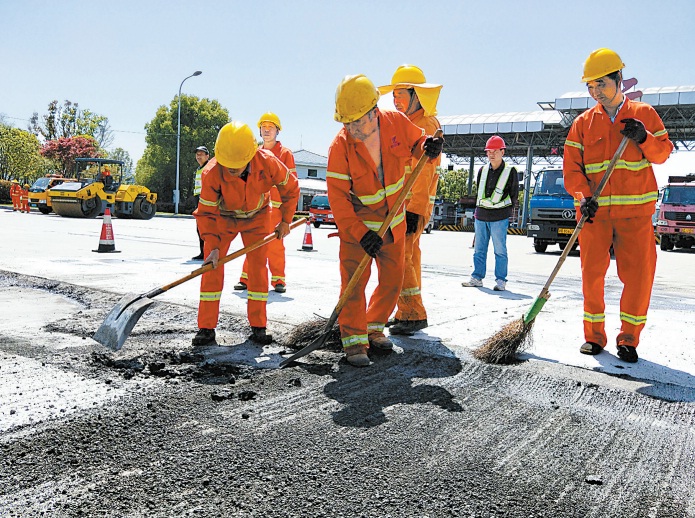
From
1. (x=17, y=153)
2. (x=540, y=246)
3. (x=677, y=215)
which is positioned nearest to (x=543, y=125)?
(x=677, y=215)

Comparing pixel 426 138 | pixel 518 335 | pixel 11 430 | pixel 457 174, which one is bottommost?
pixel 11 430

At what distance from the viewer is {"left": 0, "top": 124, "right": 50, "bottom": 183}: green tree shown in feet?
150

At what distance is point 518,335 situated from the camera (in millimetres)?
3912

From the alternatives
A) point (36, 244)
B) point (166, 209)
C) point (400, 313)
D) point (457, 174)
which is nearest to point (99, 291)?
point (400, 313)

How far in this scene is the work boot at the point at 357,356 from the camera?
3688 mm

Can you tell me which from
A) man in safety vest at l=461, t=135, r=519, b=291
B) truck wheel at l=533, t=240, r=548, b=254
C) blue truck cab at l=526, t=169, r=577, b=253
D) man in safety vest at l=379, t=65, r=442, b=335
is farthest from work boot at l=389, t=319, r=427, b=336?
truck wheel at l=533, t=240, r=548, b=254

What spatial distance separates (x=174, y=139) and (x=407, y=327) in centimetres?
4514

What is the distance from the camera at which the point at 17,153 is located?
4581 centimetres

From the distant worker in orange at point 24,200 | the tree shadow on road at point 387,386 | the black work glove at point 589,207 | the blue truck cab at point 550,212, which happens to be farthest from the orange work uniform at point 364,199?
the distant worker in orange at point 24,200

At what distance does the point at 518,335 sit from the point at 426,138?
1421 millimetres

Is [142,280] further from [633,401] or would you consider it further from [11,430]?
[633,401]

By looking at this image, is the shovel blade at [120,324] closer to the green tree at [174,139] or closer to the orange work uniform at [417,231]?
the orange work uniform at [417,231]

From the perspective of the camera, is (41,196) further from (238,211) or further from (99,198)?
(238,211)

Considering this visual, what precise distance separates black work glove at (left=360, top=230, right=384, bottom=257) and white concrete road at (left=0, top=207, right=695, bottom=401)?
3.26ft
